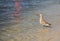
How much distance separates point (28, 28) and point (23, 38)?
1139 millimetres

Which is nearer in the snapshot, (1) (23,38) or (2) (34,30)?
(1) (23,38)

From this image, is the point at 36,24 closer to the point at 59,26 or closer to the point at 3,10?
the point at 59,26

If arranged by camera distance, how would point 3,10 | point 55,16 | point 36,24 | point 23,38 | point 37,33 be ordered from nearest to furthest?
point 23,38
point 37,33
point 36,24
point 55,16
point 3,10

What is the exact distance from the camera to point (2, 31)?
7875 millimetres

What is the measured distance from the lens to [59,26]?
8.06 m

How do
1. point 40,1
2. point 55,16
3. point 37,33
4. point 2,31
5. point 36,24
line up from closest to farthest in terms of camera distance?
point 37,33 < point 2,31 < point 36,24 < point 55,16 < point 40,1

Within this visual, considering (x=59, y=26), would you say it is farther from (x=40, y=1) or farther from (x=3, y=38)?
(x=40, y=1)

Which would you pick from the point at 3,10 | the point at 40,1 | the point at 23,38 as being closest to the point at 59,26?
the point at 23,38

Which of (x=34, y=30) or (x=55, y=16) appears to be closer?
(x=34, y=30)

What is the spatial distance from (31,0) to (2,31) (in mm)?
7917

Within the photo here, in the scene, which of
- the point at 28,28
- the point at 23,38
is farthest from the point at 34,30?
the point at 23,38

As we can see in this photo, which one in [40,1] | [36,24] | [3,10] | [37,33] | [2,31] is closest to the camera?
[37,33]

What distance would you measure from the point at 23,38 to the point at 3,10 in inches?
208

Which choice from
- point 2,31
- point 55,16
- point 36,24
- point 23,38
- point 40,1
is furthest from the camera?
point 40,1
